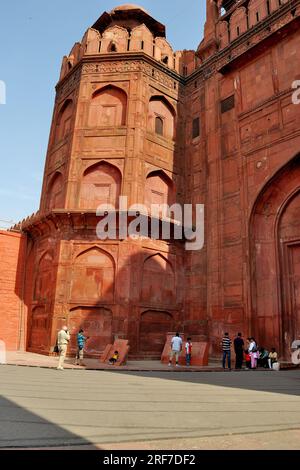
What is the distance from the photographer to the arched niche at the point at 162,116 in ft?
57.2

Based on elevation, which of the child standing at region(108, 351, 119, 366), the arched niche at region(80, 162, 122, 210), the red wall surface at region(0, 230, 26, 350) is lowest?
the child standing at region(108, 351, 119, 366)

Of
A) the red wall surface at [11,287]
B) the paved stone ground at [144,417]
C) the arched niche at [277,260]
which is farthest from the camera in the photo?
the red wall surface at [11,287]

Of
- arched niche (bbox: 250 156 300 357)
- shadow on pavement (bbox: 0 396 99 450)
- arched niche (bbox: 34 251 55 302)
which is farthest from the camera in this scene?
arched niche (bbox: 34 251 55 302)

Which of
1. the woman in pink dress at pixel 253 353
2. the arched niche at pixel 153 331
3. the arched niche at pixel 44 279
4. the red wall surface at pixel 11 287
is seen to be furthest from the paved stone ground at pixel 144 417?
the red wall surface at pixel 11 287

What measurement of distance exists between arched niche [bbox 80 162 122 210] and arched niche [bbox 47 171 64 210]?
123 cm

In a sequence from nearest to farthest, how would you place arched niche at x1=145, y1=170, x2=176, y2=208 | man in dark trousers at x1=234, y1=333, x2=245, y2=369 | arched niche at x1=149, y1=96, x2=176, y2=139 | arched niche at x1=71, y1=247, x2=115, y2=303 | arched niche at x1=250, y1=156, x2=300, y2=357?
man in dark trousers at x1=234, y1=333, x2=245, y2=369, arched niche at x1=250, y1=156, x2=300, y2=357, arched niche at x1=71, y1=247, x2=115, y2=303, arched niche at x1=145, y1=170, x2=176, y2=208, arched niche at x1=149, y1=96, x2=176, y2=139

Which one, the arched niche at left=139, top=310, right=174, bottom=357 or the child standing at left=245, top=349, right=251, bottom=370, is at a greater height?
the arched niche at left=139, top=310, right=174, bottom=357

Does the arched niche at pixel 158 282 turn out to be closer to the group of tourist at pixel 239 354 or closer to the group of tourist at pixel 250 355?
the group of tourist at pixel 239 354

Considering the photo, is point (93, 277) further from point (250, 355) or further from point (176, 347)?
point (250, 355)

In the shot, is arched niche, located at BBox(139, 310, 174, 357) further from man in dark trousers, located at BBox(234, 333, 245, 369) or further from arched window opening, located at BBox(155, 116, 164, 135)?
arched window opening, located at BBox(155, 116, 164, 135)

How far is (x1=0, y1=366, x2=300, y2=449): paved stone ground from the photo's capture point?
2.97 meters

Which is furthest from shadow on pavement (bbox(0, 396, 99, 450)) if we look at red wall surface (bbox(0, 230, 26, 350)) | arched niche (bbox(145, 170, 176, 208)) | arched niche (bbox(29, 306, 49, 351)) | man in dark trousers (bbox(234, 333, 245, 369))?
red wall surface (bbox(0, 230, 26, 350))

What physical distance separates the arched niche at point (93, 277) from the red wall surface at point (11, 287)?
11.2ft

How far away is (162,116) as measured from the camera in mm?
17828
